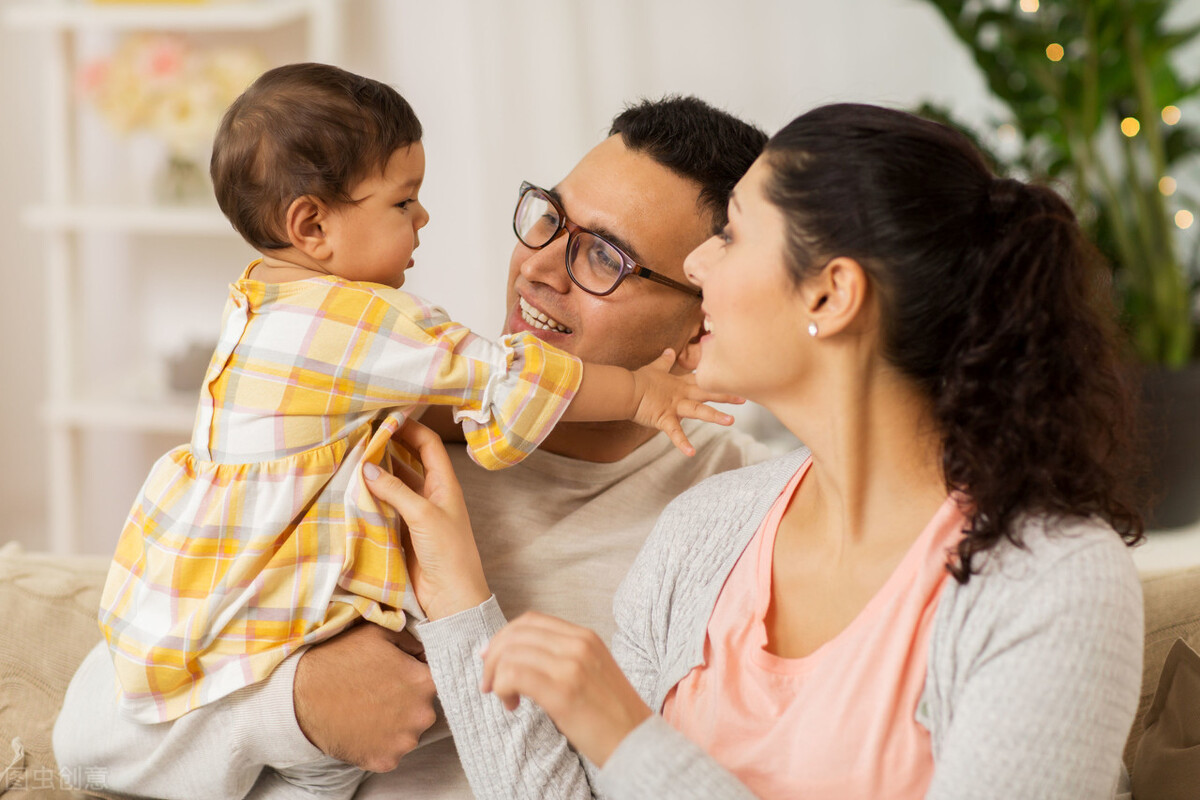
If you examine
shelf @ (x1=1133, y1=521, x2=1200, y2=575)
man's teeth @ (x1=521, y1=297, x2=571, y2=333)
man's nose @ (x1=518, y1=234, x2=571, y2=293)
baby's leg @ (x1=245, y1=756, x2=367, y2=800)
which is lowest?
shelf @ (x1=1133, y1=521, x2=1200, y2=575)

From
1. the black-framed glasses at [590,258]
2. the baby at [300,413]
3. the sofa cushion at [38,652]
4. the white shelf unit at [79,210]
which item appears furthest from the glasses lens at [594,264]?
the white shelf unit at [79,210]

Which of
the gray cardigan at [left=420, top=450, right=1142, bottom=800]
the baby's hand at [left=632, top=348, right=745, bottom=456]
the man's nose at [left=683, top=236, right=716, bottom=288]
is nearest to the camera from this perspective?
the gray cardigan at [left=420, top=450, right=1142, bottom=800]

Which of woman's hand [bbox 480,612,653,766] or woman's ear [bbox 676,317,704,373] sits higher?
woman's ear [bbox 676,317,704,373]

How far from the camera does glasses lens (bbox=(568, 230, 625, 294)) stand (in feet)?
5.63

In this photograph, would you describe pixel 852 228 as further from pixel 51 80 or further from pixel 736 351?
pixel 51 80

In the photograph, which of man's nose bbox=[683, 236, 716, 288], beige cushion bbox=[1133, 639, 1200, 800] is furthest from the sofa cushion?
beige cushion bbox=[1133, 639, 1200, 800]

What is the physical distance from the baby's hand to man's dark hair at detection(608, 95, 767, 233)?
331 millimetres

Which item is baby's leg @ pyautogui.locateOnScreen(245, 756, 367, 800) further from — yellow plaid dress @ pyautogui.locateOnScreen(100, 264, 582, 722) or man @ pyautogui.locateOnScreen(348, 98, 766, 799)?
man @ pyautogui.locateOnScreen(348, 98, 766, 799)

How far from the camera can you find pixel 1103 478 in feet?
3.78

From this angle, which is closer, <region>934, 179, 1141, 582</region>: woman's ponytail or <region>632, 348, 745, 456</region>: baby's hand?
<region>934, 179, 1141, 582</region>: woman's ponytail

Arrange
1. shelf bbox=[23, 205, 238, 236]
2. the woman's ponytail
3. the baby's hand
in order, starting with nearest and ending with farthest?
the woman's ponytail < the baby's hand < shelf bbox=[23, 205, 238, 236]

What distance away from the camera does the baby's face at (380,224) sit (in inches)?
57.9

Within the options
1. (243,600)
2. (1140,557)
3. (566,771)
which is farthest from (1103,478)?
(1140,557)

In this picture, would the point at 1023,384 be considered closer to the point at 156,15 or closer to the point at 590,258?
the point at 590,258
